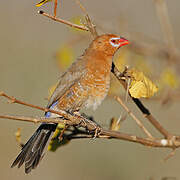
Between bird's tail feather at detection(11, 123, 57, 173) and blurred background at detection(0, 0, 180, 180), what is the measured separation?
0.83 metres

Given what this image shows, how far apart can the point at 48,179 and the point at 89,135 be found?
387cm

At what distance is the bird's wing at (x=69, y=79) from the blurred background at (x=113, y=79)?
0.64ft

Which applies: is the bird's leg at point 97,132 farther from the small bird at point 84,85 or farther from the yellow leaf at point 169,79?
the yellow leaf at point 169,79

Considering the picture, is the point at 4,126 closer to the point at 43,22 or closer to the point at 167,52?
the point at 43,22

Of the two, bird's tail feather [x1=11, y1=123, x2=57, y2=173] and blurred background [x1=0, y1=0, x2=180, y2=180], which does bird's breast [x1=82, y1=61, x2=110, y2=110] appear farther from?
bird's tail feather [x1=11, y1=123, x2=57, y2=173]

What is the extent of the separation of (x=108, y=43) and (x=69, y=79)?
1.87 ft

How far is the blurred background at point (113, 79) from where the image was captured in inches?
169

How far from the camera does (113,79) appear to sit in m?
4.15

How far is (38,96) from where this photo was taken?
25.9 feet

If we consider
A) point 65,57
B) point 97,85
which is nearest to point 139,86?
point 97,85

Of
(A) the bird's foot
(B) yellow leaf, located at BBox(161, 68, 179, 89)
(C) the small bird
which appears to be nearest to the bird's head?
(C) the small bird

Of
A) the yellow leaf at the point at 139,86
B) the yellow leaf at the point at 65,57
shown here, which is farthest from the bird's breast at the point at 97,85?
the yellow leaf at the point at 139,86

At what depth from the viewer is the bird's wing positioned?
3951 mm

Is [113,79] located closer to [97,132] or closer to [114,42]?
[114,42]
